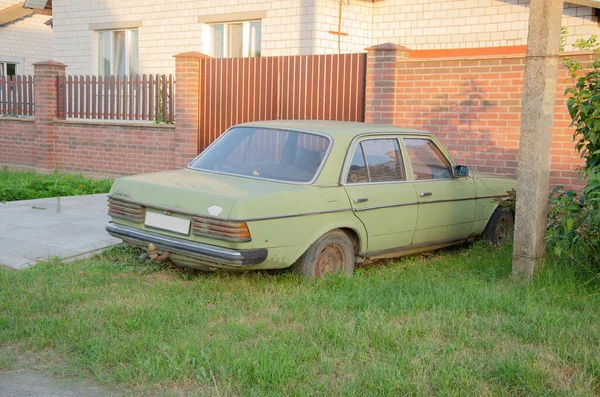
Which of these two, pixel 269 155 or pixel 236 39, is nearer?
pixel 269 155

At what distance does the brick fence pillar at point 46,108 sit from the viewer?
15086 millimetres

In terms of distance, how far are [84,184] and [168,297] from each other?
297 inches

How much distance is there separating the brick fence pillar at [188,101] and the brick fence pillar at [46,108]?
368cm

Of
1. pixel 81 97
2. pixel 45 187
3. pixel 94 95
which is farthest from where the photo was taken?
pixel 81 97

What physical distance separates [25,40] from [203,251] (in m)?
23.9

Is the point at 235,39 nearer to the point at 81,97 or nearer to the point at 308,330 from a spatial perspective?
the point at 81,97

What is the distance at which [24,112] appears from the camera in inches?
631

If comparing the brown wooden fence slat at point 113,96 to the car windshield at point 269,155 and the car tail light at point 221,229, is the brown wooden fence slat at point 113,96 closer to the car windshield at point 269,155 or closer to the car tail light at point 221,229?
the car windshield at point 269,155

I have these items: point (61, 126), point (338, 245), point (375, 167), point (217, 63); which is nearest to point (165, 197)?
point (338, 245)

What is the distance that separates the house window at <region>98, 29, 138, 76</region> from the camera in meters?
18.3

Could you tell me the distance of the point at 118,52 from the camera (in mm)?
18656

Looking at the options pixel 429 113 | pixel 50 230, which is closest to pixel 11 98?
pixel 50 230

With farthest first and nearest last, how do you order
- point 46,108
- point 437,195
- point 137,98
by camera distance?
point 46,108 → point 137,98 → point 437,195

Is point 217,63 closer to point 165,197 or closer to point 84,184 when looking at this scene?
point 84,184
